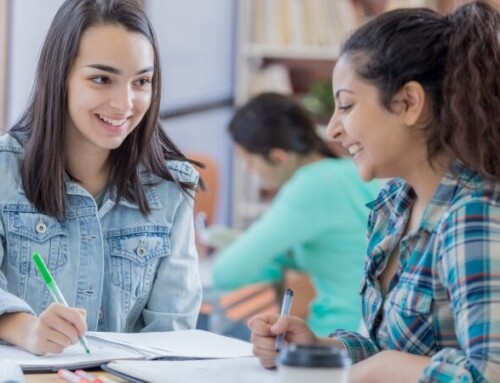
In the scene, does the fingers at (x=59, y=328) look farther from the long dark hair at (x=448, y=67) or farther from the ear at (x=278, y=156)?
the ear at (x=278, y=156)

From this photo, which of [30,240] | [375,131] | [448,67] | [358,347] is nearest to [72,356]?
[30,240]

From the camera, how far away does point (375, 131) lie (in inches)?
58.0

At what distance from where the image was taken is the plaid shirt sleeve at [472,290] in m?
1.26

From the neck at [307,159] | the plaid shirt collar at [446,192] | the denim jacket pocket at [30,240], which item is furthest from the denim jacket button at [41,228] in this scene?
the neck at [307,159]

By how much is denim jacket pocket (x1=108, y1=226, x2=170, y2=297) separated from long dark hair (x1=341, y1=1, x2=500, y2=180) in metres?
0.55

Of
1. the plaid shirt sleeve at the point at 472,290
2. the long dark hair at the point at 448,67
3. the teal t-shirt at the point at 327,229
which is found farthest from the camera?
the teal t-shirt at the point at 327,229

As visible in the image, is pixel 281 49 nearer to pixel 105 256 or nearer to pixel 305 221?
pixel 305 221

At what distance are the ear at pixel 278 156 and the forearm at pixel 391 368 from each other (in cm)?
194

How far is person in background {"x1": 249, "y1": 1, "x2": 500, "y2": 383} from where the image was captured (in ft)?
4.26

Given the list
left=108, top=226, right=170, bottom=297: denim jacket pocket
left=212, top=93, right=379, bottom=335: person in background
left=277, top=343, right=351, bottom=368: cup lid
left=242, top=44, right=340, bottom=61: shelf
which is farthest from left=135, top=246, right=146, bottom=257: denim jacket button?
left=242, top=44, right=340, bottom=61: shelf

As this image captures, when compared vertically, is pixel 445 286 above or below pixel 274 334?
above

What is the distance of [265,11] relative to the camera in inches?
207

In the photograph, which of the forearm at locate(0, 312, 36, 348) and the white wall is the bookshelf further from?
the forearm at locate(0, 312, 36, 348)

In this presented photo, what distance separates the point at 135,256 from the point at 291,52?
3.43 meters
